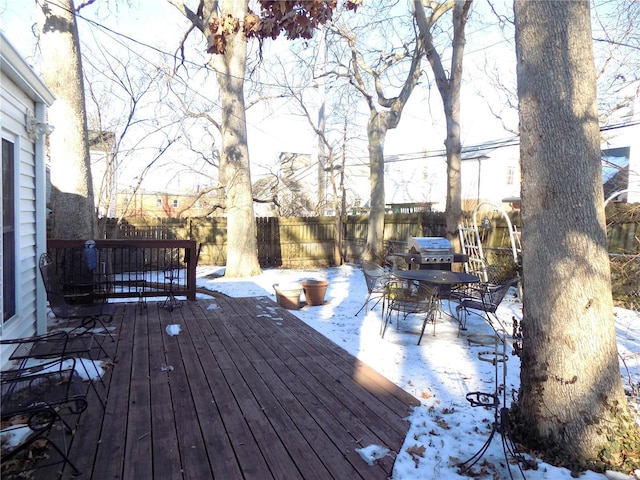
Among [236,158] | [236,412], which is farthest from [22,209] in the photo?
[236,158]

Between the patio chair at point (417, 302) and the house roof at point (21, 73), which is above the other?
the house roof at point (21, 73)

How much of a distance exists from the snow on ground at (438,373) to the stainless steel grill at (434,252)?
853 mm

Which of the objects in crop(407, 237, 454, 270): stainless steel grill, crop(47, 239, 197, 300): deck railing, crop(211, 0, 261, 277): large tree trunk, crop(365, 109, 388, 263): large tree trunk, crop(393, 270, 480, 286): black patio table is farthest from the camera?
crop(365, 109, 388, 263): large tree trunk

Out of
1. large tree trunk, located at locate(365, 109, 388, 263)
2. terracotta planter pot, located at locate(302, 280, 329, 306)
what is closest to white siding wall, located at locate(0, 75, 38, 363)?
terracotta planter pot, located at locate(302, 280, 329, 306)

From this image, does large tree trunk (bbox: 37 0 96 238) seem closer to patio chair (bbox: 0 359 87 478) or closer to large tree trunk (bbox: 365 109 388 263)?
patio chair (bbox: 0 359 87 478)

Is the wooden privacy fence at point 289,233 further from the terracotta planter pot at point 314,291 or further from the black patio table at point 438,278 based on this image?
the black patio table at point 438,278

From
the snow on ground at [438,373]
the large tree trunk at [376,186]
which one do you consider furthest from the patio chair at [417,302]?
the large tree trunk at [376,186]

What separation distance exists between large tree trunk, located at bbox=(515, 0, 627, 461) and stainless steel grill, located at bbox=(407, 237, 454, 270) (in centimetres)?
485

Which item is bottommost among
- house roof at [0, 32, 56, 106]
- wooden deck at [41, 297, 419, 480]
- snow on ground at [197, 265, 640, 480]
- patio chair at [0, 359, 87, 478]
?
snow on ground at [197, 265, 640, 480]

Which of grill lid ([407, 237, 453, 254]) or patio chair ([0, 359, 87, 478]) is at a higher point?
grill lid ([407, 237, 453, 254])

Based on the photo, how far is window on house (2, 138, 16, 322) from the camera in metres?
3.43

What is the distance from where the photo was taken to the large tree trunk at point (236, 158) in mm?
9820

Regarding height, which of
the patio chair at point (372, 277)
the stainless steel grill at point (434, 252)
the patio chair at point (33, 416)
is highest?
the stainless steel grill at point (434, 252)

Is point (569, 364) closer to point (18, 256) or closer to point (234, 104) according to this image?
point (18, 256)
